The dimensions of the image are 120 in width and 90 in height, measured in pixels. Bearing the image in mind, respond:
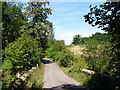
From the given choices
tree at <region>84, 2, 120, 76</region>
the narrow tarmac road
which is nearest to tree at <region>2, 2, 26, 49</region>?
the narrow tarmac road

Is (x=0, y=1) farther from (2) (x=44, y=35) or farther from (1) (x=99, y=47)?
(2) (x=44, y=35)

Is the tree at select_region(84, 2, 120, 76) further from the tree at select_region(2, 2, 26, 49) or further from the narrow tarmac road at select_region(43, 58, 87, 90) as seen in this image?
the tree at select_region(2, 2, 26, 49)

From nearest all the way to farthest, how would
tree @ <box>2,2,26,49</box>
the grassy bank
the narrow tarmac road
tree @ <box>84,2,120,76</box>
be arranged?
1. tree @ <box>84,2,120,76</box>
2. the grassy bank
3. the narrow tarmac road
4. tree @ <box>2,2,26,49</box>

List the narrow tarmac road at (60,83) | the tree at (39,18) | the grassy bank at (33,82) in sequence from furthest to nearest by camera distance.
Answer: the tree at (39,18) → the narrow tarmac road at (60,83) → the grassy bank at (33,82)

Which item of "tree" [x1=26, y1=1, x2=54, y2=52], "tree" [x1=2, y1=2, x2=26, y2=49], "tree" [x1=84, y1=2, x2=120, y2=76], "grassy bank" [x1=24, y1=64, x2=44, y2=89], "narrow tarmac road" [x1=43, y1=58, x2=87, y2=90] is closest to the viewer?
"tree" [x1=84, y1=2, x2=120, y2=76]

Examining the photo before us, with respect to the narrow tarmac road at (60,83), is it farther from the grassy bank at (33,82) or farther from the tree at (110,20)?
the tree at (110,20)

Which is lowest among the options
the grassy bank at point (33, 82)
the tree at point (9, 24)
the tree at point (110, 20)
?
the grassy bank at point (33, 82)

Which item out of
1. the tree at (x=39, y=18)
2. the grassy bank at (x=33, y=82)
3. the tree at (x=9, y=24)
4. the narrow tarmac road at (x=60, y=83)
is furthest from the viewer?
the tree at (x=39, y=18)

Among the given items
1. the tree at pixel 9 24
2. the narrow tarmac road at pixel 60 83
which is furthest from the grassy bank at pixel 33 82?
the tree at pixel 9 24

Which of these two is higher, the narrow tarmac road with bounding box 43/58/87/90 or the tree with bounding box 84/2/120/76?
the tree with bounding box 84/2/120/76

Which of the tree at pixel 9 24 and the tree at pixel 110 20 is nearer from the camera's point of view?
the tree at pixel 110 20

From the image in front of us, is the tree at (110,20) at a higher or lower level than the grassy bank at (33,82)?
higher

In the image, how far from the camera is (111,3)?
12.7 ft

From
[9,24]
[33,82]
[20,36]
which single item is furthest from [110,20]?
[20,36]
